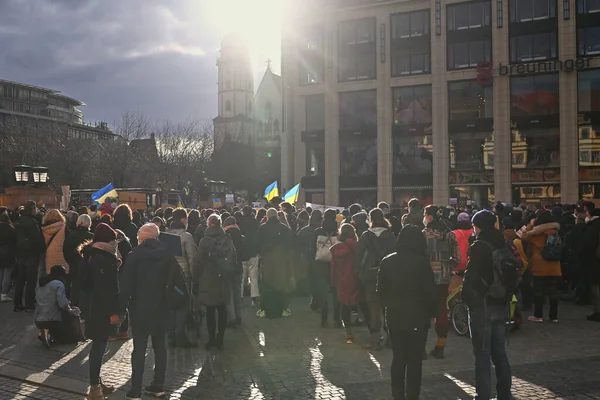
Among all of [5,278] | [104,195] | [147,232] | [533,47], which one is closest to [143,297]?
[147,232]

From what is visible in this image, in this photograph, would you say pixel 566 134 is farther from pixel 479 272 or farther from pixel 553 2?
pixel 479 272

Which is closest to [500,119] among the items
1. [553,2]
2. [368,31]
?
[553,2]

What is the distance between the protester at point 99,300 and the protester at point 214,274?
81.2 inches

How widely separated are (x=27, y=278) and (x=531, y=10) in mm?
39178

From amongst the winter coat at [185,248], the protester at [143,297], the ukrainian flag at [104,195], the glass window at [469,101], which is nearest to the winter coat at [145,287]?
the protester at [143,297]

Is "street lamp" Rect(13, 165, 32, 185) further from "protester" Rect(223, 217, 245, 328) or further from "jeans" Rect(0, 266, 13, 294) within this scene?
"protester" Rect(223, 217, 245, 328)

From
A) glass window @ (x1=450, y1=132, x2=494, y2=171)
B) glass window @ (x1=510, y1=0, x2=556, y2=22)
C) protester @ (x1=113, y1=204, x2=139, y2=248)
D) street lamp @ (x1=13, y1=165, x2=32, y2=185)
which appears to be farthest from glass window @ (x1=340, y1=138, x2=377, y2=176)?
protester @ (x1=113, y1=204, x2=139, y2=248)

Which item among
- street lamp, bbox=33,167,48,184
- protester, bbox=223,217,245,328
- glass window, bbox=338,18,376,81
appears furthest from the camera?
glass window, bbox=338,18,376,81

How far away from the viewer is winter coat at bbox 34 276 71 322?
8.76 m

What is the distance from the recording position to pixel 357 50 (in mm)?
45344

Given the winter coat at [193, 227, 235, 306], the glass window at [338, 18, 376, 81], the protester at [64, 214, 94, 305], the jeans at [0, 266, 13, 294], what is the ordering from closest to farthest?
the winter coat at [193, 227, 235, 306] → the protester at [64, 214, 94, 305] → the jeans at [0, 266, 13, 294] → the glass window at [338, 18, 376, 81]

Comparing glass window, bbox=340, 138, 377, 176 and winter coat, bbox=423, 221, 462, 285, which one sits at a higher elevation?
glass window, bbox=340, 138, 377, 176

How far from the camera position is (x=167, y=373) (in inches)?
291

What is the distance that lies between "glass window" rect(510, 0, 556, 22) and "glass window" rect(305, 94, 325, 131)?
15.4 metres
